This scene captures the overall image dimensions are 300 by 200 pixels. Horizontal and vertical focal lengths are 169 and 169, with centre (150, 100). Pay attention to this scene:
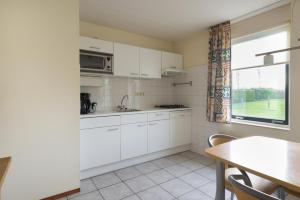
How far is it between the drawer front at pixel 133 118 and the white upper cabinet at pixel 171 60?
3.71 ft

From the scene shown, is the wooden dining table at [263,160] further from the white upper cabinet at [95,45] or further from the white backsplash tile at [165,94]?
the white upper cabinet at [95,45]

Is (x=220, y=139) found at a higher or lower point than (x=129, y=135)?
higher

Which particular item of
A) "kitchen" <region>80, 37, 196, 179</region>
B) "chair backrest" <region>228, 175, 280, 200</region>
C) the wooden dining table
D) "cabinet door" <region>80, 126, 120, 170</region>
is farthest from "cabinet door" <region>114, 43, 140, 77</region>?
"chair backrest" <region>228, 175, 280, 200</region>

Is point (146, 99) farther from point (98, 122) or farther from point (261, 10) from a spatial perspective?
point (261, 10)

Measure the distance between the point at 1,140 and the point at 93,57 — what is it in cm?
152

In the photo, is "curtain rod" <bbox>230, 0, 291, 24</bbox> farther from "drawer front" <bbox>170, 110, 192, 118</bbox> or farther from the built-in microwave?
the built-in microwave

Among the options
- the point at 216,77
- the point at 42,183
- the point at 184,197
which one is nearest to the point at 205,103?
the point at 216,77

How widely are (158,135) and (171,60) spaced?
1.57 meters

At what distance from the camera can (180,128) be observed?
3383mm

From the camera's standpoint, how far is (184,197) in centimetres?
197

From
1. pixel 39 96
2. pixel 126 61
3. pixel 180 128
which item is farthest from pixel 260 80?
pixel 39 96

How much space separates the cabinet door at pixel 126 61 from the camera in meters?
2.81

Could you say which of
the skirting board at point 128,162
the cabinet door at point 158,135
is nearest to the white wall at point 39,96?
the skirting board at point 128,162

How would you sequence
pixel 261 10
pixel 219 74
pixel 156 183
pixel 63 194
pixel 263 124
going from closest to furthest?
pixel 63 194
pixel 156 183
pixel 261 10
pixel 263 124
pixel 219 74
